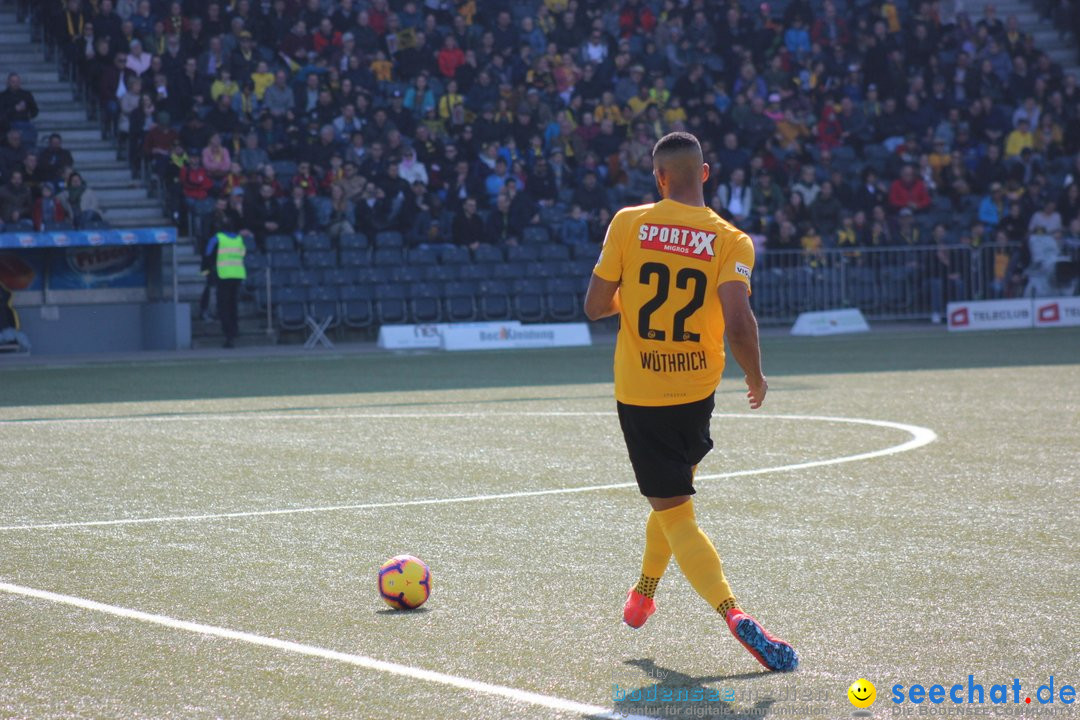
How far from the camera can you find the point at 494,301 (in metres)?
25.2

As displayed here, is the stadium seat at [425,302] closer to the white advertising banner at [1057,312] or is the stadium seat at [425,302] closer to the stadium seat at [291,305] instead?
the stadium seat at [291,305]

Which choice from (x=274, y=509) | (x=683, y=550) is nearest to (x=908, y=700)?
(x=683, y=550)

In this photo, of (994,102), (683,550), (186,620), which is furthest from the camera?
(994,102)

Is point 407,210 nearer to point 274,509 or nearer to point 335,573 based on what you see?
point 274,509

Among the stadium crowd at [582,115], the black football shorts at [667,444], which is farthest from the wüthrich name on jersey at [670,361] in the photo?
the stadium crowd at [582,115]

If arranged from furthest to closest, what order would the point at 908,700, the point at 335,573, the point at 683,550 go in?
the point at 335,573 → the point at 683,550 → the point at 908,700

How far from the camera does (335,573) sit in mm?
6703

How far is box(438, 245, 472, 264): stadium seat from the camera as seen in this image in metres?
25.0

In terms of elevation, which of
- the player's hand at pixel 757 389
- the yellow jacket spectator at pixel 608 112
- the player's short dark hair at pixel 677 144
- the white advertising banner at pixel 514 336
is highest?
the yellow jacket spectator at pixel 608 112

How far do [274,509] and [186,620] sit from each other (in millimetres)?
2727

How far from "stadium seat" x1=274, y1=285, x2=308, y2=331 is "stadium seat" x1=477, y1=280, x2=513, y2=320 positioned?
303 centimetres

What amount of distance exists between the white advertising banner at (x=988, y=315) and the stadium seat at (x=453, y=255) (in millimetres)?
8444

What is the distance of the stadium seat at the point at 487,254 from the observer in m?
25.1

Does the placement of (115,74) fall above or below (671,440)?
above
